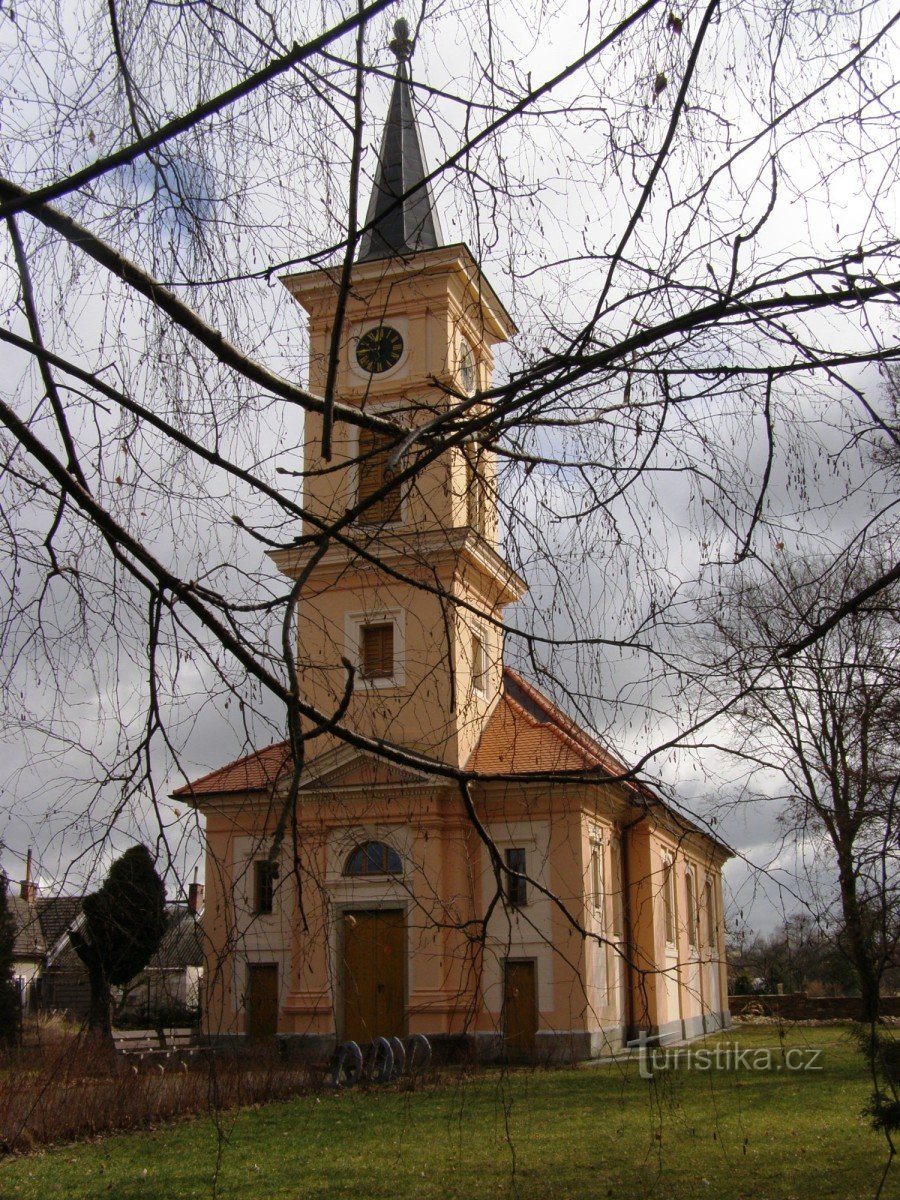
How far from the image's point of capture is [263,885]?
3.92 meters

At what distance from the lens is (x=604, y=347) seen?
362 cm

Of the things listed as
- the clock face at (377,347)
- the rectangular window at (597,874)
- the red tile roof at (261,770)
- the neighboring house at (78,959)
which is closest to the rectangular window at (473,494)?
the clock face at (377,347)

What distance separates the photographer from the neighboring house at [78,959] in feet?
11.2

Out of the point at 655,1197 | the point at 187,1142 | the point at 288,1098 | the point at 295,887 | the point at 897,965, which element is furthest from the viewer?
the point at 288,1098

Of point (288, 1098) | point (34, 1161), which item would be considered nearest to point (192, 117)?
point (34, 1161)

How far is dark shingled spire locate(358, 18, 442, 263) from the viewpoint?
348 cm

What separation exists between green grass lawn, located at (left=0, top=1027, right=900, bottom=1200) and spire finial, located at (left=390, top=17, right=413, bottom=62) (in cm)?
684

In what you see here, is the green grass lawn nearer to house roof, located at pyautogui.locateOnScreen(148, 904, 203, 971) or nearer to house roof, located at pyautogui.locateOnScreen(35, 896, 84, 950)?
house roof, located at pyautogui.locateOnScreen(148, 904, 203, 971)

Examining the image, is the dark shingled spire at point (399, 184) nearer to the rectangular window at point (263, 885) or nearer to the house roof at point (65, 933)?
the rectangular window at point (263, 885)

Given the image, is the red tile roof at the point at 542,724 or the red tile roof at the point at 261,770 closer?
the red tile roof at the point at 261,770

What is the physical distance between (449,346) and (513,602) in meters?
1.59

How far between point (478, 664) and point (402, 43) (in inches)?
107

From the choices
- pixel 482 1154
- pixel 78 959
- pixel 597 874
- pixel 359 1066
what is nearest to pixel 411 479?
pixel 78 959

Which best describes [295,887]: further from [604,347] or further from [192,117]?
[192,117]
